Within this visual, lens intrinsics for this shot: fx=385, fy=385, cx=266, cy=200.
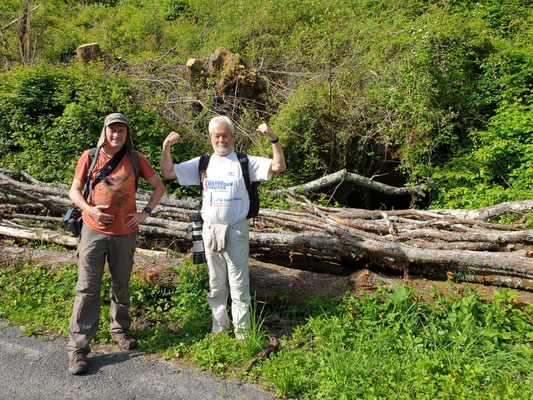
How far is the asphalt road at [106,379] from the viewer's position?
3.15m

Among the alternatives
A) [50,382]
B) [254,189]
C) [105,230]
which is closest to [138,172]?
[105,230]

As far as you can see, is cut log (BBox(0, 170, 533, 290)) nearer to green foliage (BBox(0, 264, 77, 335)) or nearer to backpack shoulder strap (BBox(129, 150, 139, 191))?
green foliage (BBox(0, 264, 77, 335))

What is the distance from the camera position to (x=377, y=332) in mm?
3645

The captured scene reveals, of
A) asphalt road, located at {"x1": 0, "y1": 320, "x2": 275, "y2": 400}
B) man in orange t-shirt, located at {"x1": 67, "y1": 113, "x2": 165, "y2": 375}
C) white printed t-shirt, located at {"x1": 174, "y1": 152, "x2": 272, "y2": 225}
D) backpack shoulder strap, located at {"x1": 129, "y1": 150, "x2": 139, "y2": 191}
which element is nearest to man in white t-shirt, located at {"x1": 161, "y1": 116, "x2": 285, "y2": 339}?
white printed t-shirt, located at {"x1": 174, "y1": 152, "x2": 272, "y2": 225}

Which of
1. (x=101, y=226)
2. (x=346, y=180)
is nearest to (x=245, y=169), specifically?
(x=101, y=226)

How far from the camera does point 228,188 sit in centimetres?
356

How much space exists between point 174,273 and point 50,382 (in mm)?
1618

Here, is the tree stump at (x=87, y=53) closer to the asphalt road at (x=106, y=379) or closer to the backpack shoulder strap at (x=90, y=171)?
the backpack shoulder strap at (x=90, y=171)

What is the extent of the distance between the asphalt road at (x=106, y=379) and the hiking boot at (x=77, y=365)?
0.04 meters

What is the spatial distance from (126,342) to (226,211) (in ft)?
5.44

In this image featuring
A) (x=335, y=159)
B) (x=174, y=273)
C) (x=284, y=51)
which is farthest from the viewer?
(x=284, y=51)

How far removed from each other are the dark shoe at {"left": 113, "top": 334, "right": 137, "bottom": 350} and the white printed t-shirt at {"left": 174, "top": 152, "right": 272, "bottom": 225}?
143 centimetres

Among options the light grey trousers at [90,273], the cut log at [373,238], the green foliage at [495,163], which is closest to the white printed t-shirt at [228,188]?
the light grey trousers at [90,273]

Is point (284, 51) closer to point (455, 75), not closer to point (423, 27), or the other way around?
point (423, 27)
